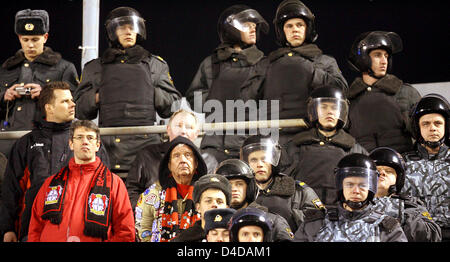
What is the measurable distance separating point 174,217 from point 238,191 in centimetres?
44

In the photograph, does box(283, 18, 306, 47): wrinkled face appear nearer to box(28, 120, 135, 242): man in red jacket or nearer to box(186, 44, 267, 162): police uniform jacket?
box(186, 44, 267, 162): police uniform jacket

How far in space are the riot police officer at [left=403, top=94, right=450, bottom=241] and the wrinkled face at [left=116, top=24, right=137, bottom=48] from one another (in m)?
2.23

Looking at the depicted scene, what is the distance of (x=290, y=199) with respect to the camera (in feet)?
23.7

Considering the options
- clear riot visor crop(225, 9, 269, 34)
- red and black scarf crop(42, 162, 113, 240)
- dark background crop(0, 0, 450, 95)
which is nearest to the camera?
red and black scarf crop(42, 162, 113, 240)

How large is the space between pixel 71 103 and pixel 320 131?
177cm

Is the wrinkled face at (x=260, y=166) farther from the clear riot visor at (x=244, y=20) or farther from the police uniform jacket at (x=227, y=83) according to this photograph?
the clear riot visor at (x=244, y=20)

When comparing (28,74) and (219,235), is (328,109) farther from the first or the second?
(28,74)

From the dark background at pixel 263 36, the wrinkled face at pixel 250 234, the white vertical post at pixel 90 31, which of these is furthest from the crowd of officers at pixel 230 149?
the dark background at pixel 263 36

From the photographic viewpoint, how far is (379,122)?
26.6ft

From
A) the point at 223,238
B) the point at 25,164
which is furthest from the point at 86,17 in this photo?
the point at 223,238

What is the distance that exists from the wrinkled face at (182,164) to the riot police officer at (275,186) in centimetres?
49

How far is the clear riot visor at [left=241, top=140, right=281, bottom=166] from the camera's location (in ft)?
24.5

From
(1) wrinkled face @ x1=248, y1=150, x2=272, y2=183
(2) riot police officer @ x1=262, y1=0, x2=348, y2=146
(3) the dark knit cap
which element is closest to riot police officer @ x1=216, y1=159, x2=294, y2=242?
(1) wrinkled face @ x1=248, y1=150, x2=272, y2=183

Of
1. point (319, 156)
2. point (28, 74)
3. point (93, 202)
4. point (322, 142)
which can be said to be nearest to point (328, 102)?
point (322, 142)
